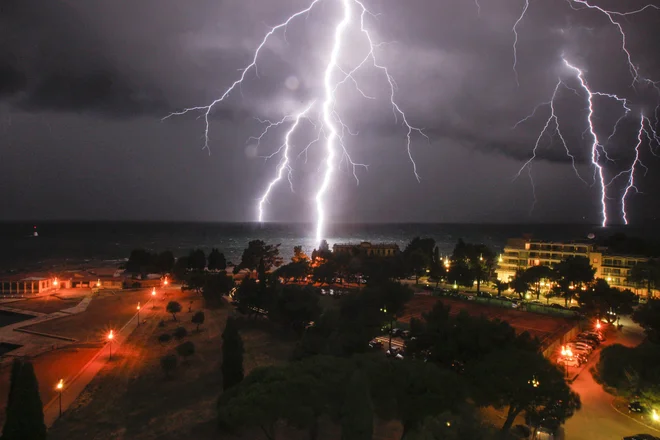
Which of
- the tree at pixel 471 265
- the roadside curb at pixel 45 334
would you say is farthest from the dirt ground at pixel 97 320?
the tree at pixel 471 265

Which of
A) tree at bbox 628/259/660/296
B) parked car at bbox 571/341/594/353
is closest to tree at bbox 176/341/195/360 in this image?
parked car at bbox 571/341/594/353

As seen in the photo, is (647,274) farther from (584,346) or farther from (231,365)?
(231,365)

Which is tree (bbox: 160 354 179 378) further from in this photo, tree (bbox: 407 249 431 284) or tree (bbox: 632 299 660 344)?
tree (bbox: 407 249 431 284)

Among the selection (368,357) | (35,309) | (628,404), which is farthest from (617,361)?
(35,309)

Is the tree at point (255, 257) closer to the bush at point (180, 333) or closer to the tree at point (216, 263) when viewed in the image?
the tree at point (216, 263)

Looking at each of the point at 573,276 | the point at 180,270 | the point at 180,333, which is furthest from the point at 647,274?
the point at 180,270

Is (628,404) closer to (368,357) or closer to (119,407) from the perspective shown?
(368,357)
